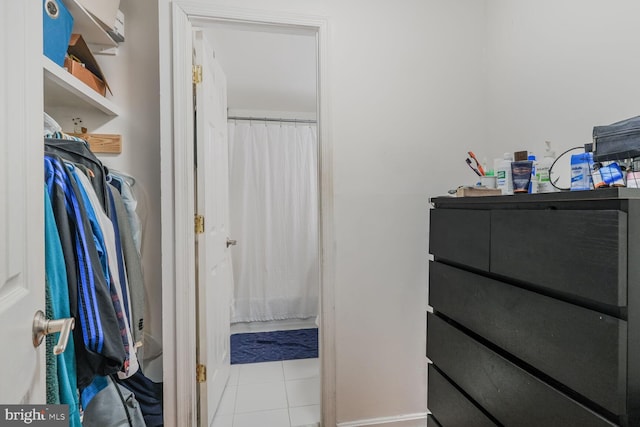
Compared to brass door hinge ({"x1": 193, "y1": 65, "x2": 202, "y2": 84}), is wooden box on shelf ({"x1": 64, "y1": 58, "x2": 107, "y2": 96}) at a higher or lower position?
lower

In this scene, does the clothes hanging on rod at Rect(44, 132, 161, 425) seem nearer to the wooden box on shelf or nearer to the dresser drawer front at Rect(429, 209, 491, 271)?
the wooden box on shelf

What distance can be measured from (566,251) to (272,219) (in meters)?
2.64

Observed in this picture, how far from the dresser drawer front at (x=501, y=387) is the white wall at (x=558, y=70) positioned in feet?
2.70

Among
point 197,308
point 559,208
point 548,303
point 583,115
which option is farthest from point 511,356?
point 197,308

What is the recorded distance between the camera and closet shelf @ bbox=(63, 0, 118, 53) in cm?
123

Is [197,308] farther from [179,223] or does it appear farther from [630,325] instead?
[630,325]

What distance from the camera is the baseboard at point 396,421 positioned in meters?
1.56

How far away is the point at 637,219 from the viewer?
1.97 feet

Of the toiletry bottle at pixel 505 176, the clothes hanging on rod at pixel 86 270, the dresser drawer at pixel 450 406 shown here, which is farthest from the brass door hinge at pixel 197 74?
the dresser drawer at pixel 450 406

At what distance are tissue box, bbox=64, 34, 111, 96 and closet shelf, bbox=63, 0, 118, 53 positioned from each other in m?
0.06

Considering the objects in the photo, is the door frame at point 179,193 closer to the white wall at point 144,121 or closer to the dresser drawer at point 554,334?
the white wall at point 144,121

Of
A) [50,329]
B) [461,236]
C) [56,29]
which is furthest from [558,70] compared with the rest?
[56,29]

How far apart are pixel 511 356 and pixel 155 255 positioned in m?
1.59

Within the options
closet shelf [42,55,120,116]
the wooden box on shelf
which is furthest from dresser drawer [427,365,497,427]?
the wooden box on shelf
